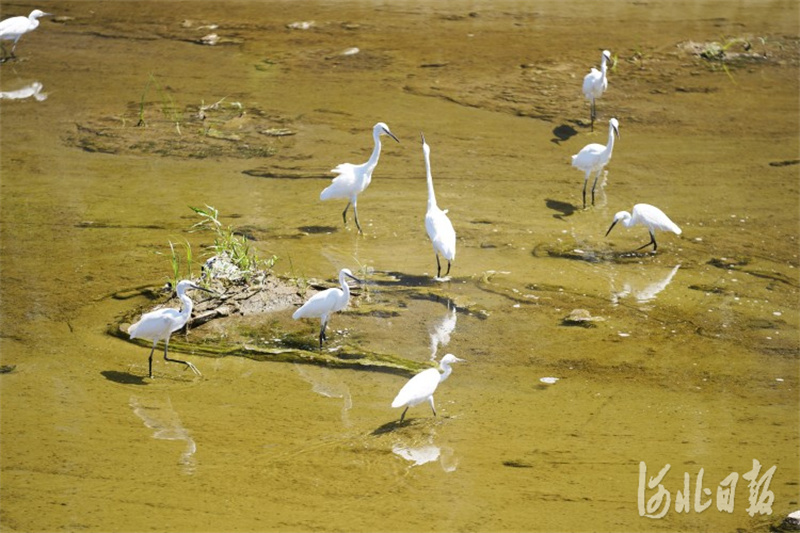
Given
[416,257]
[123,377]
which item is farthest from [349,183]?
[123,377]

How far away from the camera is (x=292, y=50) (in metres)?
13.6

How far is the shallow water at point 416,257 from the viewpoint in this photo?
208 inches

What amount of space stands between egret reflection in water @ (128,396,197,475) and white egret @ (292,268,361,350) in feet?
3.61

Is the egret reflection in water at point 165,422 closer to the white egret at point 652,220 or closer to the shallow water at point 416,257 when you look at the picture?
the shallow water at point 416,257

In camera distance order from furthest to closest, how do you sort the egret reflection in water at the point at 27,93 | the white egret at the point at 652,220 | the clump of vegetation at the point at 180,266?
the egret reflection in water at the point at 27,93
the white egret at the point at 652,220
the clump of vegetation at the point at 180,266

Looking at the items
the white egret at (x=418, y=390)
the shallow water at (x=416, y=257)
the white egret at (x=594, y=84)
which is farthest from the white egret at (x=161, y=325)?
the white egret at (x=594, y=84)

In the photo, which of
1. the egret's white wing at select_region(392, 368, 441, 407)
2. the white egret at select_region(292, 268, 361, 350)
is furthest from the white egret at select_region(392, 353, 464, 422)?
the white egret at select_region(292, 268, 361, 350)

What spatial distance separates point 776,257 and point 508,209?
235 cm

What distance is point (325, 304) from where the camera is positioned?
668 centimetres

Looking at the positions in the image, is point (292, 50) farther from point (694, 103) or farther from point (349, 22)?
point (694, 103)

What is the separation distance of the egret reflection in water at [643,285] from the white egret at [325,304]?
7.16ft

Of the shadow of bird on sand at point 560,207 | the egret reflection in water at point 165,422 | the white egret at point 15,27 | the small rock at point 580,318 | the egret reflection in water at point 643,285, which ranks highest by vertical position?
the white egret at point 15,27

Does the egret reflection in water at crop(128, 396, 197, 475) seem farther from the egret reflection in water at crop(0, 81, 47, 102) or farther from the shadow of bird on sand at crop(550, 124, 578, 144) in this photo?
the egret reflection in water at crop(0, 81, 47, 102)

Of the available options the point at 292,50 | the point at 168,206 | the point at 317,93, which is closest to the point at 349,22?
the point at 292,50
